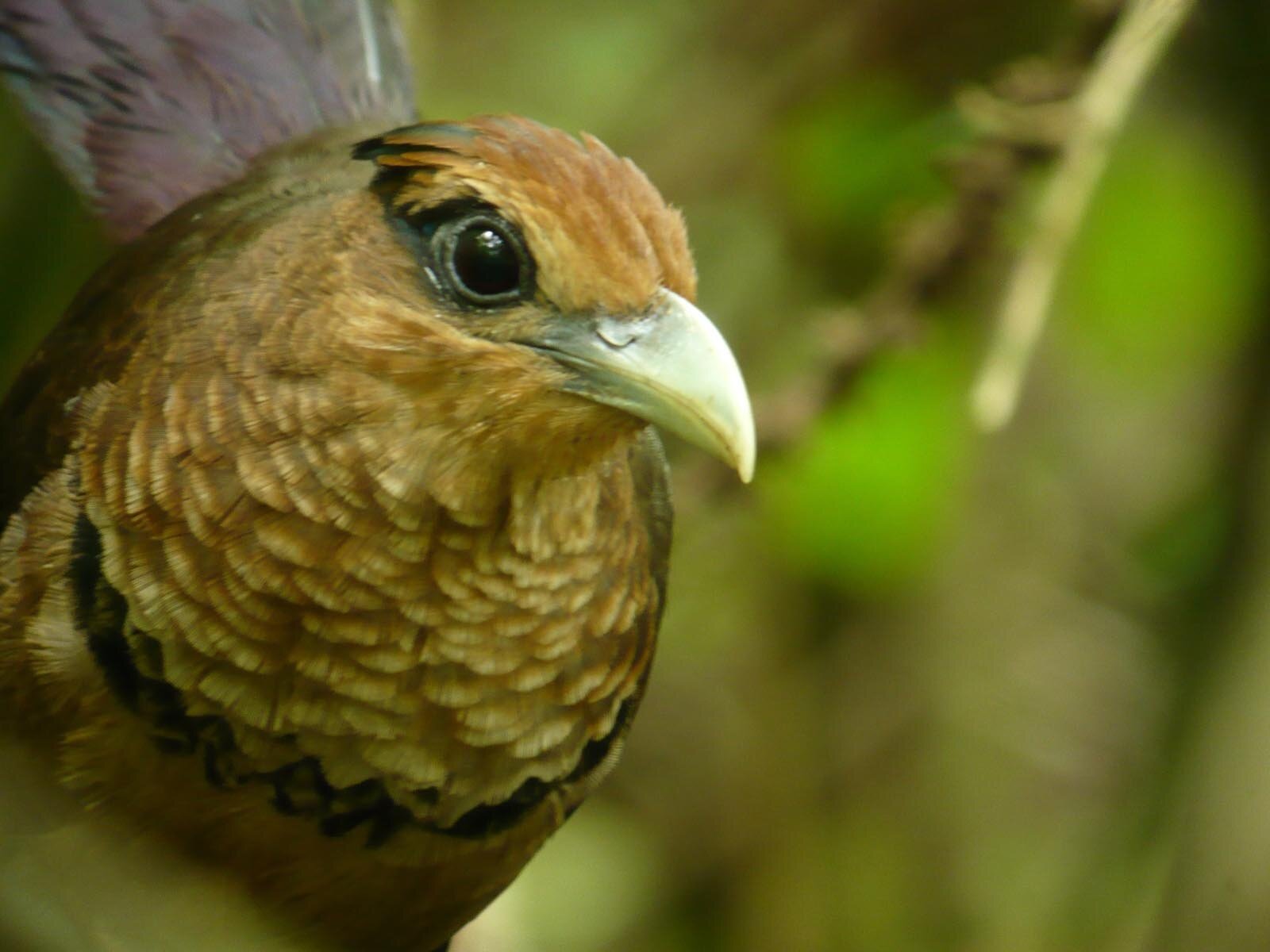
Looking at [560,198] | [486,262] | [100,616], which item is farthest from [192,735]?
[560,198]

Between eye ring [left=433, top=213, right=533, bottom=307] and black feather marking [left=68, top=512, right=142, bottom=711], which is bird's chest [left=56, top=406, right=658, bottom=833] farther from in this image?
eye ring [left=433, top=213, right=533, bottom=307]

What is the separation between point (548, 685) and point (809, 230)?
229 centimetres

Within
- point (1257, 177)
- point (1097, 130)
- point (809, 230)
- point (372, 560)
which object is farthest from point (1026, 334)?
point (372, 560)

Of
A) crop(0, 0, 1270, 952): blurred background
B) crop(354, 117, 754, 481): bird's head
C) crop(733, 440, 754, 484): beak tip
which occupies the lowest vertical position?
crop(0, 0, 1270, 952): blurred background

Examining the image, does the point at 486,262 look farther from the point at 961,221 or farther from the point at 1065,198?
the point at 961,221

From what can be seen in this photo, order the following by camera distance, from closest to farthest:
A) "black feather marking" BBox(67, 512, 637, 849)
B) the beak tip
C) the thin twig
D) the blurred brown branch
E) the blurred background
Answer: the beak tip < "black feather marking" BBox(67, 512, 637, 849) < the thin twig < the blurred brown branch < the blurred background

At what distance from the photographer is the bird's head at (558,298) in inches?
80.6

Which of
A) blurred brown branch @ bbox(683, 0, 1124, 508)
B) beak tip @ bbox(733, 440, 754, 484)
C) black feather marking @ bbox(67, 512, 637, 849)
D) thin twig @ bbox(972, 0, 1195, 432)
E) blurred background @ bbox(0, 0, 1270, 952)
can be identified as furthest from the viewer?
blurred background @ bbox(0, 0, 1270, 952)

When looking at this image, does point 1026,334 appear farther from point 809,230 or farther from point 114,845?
point 114,845

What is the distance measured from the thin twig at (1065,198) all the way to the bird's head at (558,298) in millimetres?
1195

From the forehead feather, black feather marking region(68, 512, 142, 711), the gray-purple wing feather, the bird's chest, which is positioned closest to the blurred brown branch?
the gray-purple wing feather

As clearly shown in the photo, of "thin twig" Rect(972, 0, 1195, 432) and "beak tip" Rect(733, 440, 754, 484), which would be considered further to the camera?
"thin twig" Rect(972, 0, 1195, 432)

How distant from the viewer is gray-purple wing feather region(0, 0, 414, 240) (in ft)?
10.3

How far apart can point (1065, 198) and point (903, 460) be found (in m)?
0.82
